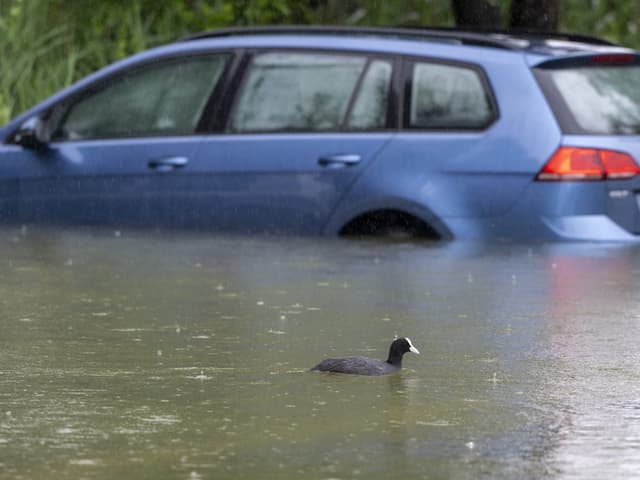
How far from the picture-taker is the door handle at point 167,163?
13.8 meters

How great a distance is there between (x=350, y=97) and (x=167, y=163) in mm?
1353

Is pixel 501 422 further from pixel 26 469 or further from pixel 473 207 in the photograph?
pixel 473 207

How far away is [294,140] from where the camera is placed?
13.4 meters

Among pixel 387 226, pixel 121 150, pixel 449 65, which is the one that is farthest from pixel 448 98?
pixel 121 150

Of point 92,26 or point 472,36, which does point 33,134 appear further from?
point 92,26

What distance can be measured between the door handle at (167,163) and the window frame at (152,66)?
181mm

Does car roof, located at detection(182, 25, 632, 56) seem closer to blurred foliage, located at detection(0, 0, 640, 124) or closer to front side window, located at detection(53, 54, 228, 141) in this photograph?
front side window, located at detection(53, 54, 228, 141)

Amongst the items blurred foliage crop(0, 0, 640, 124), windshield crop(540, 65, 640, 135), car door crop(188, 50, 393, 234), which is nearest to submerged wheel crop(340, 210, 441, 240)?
car door crop(188, 50, 393, 234)

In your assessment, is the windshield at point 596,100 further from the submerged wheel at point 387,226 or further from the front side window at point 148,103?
the front side window at point 148,103

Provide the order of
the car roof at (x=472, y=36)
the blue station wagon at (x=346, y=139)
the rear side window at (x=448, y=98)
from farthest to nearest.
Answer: the car roof at (x=472, y=36)
the rear side window at (x=448, y=98)
the blue station wagon at (x=346, y=139)

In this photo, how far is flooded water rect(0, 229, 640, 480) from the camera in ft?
21.4

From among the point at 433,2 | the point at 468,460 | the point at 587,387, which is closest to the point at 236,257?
the point at 587,387

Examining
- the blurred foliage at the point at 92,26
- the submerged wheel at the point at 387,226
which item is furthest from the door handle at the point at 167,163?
the blurred foliage at the point at 92,26

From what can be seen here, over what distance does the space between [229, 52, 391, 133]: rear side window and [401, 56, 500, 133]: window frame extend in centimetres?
13
